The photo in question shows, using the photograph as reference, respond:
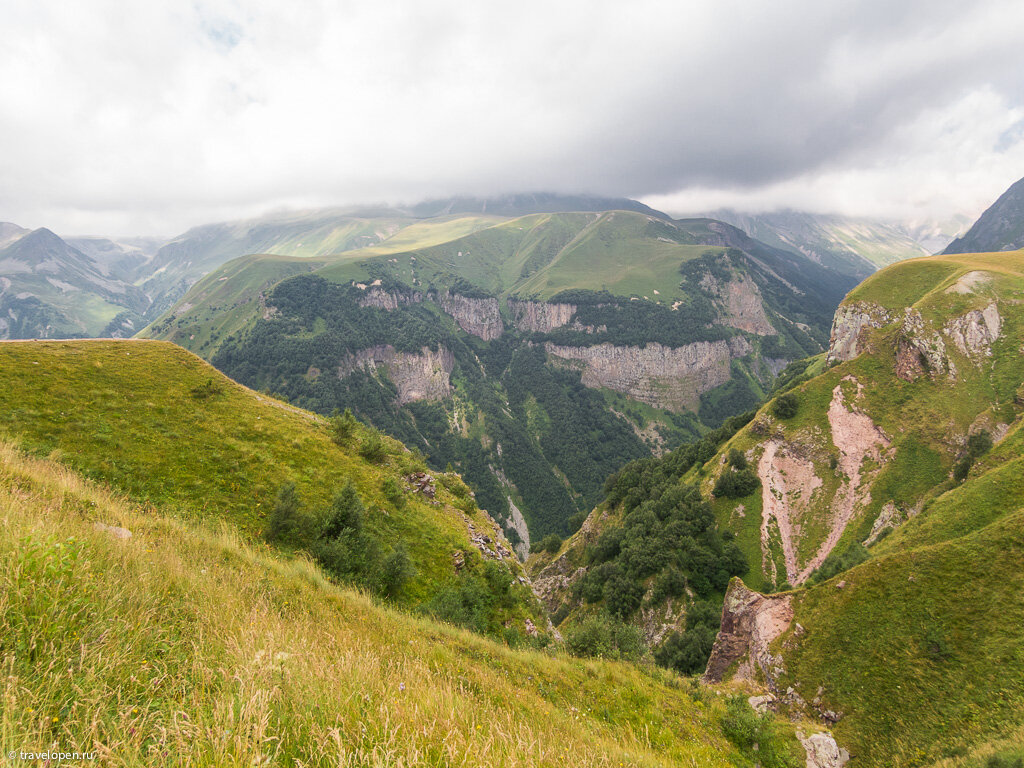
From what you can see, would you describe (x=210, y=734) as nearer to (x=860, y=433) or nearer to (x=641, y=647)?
(x=641, y=647)

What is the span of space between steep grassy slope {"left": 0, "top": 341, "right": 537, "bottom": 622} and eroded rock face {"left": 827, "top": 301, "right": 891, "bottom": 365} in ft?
267

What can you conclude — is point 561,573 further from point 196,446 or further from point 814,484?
point 196,446

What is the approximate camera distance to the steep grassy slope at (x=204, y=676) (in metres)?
3.04

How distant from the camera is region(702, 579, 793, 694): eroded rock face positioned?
2625 cm

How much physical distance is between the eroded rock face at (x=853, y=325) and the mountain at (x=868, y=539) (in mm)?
370

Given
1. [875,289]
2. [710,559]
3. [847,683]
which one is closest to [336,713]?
[847,683]

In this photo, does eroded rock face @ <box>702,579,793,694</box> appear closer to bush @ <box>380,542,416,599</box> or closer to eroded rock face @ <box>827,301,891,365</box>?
bush @ <box>380,542,416,599</box>

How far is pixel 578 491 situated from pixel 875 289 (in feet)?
430

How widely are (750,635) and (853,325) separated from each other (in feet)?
252

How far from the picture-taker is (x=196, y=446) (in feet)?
69.3

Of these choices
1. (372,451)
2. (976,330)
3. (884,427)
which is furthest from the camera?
(976,330)

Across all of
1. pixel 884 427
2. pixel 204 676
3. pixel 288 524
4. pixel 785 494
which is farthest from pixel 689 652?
pixel 204 676

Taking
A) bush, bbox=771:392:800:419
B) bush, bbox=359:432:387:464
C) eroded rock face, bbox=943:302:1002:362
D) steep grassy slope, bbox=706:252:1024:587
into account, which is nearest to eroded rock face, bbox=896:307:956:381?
steep grassy slope, bbox=706:252:1024:587

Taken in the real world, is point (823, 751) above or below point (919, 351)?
below
